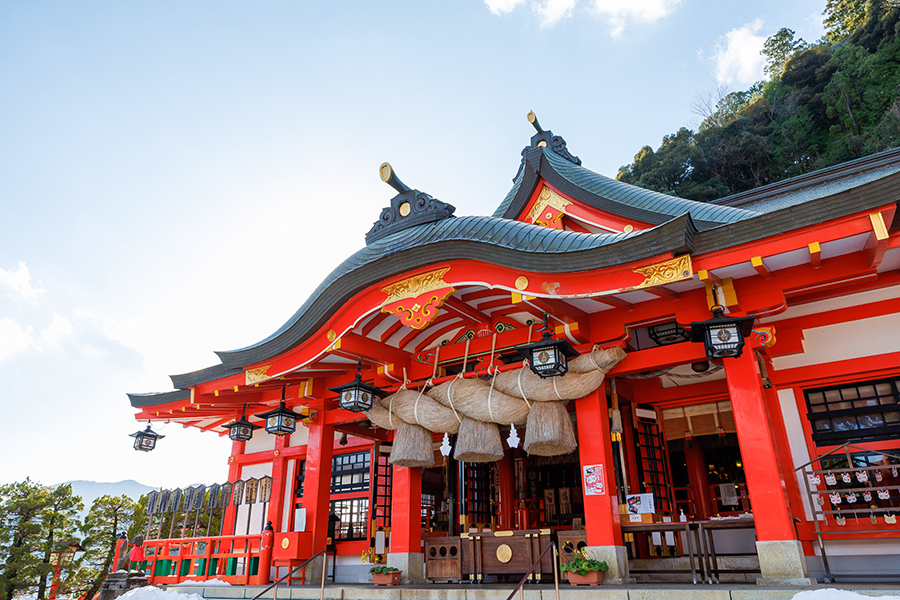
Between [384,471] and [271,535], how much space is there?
2938 millimetres

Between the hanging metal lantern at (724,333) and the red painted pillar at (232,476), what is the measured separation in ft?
38.2

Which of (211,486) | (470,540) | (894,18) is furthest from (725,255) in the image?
(894,18)

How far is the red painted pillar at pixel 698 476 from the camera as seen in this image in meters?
11.4

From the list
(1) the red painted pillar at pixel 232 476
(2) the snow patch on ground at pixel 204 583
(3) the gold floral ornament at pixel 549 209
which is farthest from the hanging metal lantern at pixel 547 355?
(1) the red painted pillar at pixel 232 476

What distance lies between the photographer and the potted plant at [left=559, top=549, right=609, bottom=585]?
6590mm

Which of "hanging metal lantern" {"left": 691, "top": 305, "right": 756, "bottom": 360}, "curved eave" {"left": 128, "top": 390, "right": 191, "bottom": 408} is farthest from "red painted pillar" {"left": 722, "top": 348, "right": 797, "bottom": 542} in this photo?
"curved eave" {"left": 128, "top": 390, "right": 191, "bottom": 408}

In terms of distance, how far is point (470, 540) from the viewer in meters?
8.49

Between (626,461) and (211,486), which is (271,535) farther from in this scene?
(626,461)

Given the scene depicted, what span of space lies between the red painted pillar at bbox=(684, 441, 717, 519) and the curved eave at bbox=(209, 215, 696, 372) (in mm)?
6807

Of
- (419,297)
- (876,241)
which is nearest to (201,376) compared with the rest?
(419,297)

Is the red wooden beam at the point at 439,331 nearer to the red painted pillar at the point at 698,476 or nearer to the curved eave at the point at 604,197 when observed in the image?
the curved eave at the point at 604,197

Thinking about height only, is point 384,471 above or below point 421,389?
below

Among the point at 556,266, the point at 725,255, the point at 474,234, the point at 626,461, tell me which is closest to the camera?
the point at 725,255

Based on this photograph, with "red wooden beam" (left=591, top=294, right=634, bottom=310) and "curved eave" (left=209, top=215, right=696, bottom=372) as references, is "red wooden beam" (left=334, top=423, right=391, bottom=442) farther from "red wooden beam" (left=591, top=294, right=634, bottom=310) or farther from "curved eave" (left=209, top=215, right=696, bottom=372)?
"red wooden beam" (left=591, top=294, right=634, bottom=310)
